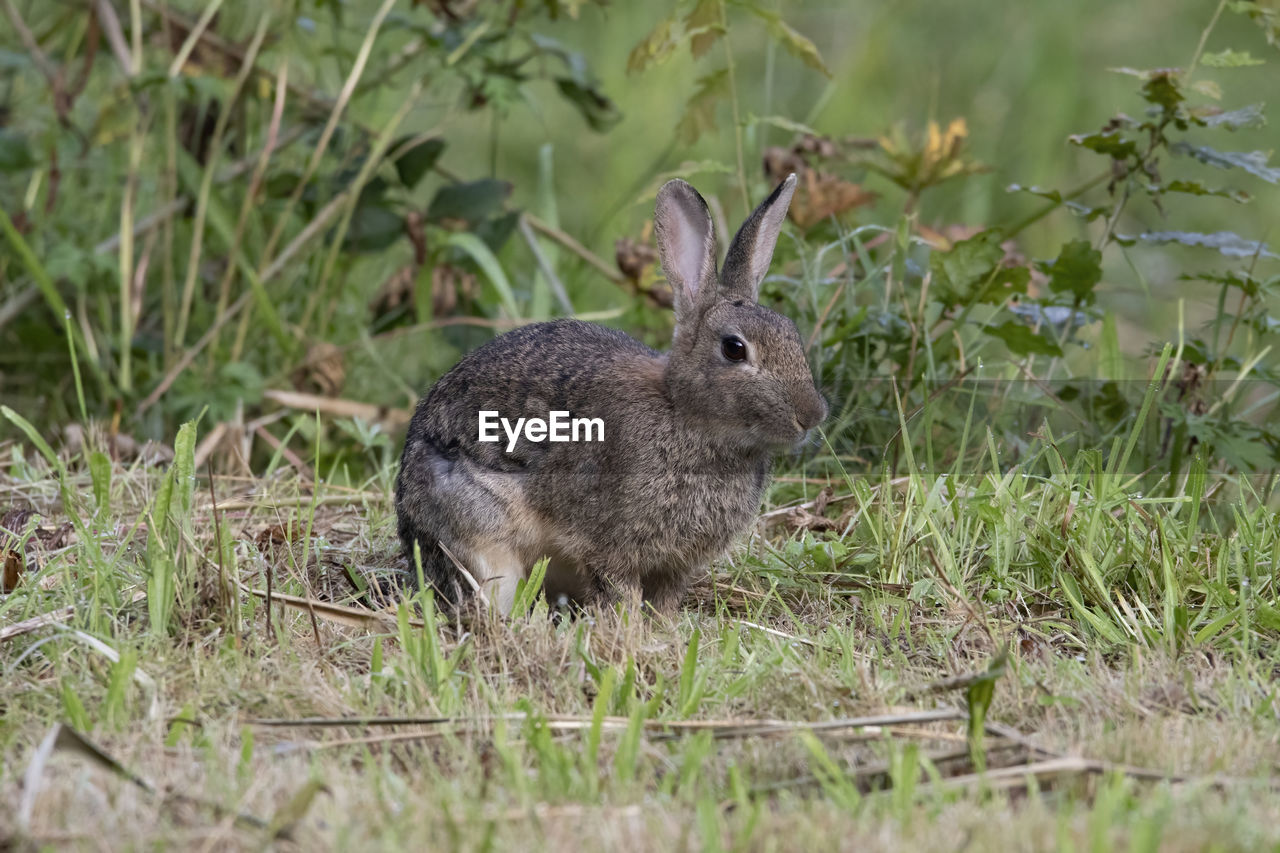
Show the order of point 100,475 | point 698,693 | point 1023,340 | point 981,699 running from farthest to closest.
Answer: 1. point 1023,340
2. point 100,475
3. point 698,693
4. point 981,699

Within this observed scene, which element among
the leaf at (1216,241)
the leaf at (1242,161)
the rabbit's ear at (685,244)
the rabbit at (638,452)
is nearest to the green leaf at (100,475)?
the rabbit at (638,452)

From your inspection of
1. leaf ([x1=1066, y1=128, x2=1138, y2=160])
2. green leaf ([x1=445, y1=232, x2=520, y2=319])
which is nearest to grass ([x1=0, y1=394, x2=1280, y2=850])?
leaf ([x1=1066, y1=128, x2=1138, y2=160])

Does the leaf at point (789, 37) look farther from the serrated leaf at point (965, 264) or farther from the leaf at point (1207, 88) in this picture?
the leaf at point (1207, 88)

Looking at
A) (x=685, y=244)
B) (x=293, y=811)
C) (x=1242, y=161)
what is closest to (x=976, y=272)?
(x=1242, y=161)

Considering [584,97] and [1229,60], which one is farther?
[584,97]

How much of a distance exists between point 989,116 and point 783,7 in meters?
1.46

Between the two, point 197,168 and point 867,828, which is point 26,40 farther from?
point 867,828

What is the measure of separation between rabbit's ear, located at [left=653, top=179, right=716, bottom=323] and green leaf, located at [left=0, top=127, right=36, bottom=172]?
2.91 meters

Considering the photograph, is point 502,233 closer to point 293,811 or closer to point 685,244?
point 685,244

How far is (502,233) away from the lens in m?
5.45

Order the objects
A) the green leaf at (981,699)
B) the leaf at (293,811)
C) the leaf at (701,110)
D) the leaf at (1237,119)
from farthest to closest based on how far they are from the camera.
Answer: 1. the leaf at (701,110)
2. the leaf at (1237,119)
3. the green leaf at (981,699)
4. the leaf at (293,811)

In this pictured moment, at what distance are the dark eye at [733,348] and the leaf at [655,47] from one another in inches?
43.8

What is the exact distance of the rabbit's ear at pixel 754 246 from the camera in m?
3.66

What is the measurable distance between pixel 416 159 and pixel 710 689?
10.3 feet
